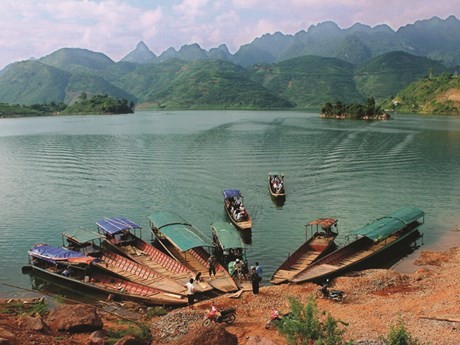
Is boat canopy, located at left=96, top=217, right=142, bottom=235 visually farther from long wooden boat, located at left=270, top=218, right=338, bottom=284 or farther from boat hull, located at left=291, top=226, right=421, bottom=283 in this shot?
boat hull, located at left=291, top=226, right=421, bottom=283

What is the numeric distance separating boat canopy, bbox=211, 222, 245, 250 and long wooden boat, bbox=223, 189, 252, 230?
5174mm

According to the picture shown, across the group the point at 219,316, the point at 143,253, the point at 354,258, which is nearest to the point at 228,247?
the point at 143,253

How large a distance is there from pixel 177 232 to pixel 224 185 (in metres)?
28.0

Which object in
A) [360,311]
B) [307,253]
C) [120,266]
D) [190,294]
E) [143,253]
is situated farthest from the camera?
[143,253]

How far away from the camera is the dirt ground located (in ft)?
72.2

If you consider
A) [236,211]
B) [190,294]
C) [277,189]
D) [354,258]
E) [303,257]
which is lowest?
[354,258]

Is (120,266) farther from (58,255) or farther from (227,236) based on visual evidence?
(227,236)

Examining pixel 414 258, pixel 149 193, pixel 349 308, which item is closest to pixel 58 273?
pixel 349 308

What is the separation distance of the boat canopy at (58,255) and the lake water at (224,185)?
8.35ft

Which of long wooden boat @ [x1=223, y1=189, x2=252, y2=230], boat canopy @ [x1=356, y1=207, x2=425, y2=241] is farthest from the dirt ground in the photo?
long wooden boat @ [x1=223, y1=189, x2=252, y2=230]

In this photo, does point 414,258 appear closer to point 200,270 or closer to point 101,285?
point 200,270

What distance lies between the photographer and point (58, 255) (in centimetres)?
3666

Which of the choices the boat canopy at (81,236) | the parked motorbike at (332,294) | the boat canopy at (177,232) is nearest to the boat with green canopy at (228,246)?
the boat canopy at (177,232)

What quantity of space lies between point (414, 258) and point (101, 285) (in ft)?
98.6
